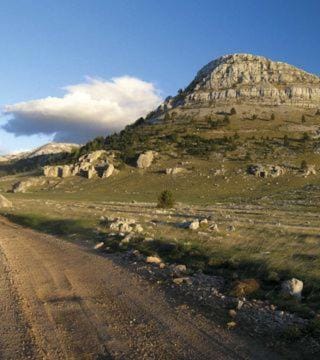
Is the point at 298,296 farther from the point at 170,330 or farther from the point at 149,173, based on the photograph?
the point at 149,173

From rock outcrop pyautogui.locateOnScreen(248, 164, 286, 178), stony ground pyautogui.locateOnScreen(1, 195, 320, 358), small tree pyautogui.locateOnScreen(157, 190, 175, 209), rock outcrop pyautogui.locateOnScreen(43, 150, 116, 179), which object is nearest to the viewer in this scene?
stony ground pyautogui.locateOnScreen(1, 195, 320, 358)

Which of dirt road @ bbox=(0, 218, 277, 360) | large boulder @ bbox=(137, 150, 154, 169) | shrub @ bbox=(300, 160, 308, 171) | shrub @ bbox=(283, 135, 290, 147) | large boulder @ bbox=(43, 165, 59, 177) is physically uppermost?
shrub @ bbox=(283, 135, 290, 147)

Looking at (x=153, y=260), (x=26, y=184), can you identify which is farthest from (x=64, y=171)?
(x=153, y=260)

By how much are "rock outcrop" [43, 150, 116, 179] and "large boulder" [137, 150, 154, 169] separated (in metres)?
6.46

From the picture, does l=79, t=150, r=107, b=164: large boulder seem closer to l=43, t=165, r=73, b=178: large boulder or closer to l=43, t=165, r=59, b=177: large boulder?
l=43, t=165, r=73, b=178: large boulder

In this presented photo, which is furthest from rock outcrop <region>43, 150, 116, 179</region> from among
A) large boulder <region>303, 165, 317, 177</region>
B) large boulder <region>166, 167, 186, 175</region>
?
large boulder <region>303, 165, 317, 177</region>

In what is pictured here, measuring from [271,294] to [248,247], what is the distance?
24.1ft

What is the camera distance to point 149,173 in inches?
4395

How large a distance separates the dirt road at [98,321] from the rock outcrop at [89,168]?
319ft

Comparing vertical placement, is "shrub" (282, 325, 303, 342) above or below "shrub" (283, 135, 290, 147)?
below

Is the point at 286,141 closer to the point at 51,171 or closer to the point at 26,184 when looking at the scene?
the point at 51,171

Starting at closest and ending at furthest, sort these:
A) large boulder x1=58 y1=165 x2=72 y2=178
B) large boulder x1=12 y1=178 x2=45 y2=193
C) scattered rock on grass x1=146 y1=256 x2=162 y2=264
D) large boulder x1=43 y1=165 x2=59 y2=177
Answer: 1. scattered rock on grass x1=146 y1=256 x2=162 y2=264
2. large boulder x1=12 y1=178 x2=45 y2=193
3. large boulder x1=58 y1=165 x2=72 y2=178
4. large boulder x1=43 y1=165 x2=59 y2=177

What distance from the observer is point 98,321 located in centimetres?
1222

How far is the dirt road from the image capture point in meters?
10.2
